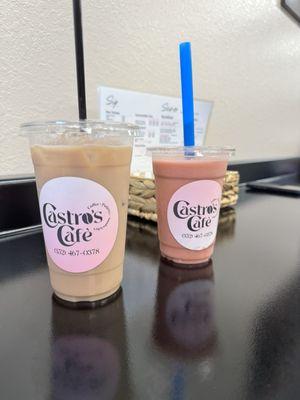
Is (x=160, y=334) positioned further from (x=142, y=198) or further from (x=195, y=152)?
(x=142, y=198)

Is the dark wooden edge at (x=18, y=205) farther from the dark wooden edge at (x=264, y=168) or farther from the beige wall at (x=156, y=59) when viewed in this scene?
the dark wooden edge at (x=264, y=168)

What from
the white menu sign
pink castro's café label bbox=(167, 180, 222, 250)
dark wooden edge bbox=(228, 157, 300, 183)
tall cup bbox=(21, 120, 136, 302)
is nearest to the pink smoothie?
pink castro's café label bbox=(167, 180, 222, 250)

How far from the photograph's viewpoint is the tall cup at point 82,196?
31cm

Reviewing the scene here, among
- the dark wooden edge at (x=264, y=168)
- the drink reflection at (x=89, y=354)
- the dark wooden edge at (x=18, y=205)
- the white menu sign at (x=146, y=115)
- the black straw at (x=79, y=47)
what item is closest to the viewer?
the drink reflection at (x=89, y=354)

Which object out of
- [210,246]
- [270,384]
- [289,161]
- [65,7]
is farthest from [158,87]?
[289,161]

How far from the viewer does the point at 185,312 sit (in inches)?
13.7

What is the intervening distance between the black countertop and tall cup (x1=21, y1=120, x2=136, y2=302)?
50 millimetres

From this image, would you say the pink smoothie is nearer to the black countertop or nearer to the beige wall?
the black countertop

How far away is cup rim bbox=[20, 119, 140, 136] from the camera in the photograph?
315mm

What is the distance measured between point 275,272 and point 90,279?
290 millimetres

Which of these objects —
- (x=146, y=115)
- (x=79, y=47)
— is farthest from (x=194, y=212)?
(x=146, y=115)

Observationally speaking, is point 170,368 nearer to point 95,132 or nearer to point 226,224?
point 95,132

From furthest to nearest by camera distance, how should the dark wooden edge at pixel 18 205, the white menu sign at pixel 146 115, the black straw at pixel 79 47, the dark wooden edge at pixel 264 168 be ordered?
the dark wooden edge at pixel 264 168, the white menu sign at pixel 146 115, the dark wooden edge at pixel 18 205, the black straw at pixel 79 47

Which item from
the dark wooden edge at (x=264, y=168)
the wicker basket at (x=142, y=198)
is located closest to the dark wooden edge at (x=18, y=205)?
the wicker basket at (x=142, y=198)
